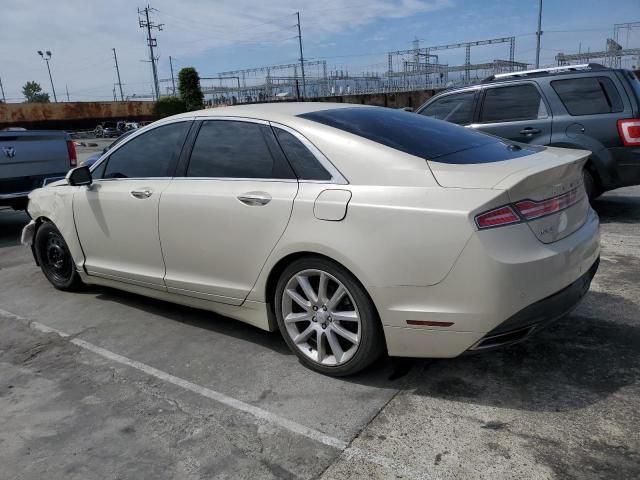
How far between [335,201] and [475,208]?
757 millimetres

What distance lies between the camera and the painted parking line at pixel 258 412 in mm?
2295

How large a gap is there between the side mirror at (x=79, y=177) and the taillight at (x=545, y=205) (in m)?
3.45

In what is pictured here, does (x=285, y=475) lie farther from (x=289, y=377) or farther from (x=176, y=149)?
(x=176, y=149)

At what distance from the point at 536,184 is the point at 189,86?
52247 millimetres

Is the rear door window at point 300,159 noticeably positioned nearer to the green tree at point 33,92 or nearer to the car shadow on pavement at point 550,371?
the car shadow on pavement at point 550,371

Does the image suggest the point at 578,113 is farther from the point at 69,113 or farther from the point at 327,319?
the point at 69,113

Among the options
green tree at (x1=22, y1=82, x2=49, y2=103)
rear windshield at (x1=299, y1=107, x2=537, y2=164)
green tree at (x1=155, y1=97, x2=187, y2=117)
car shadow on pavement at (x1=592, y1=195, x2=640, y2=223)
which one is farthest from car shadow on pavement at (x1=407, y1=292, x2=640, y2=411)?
green tree at (x1=22, y1=82, x2=49, y2=103)

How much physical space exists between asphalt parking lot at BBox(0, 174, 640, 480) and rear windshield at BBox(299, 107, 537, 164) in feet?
4.00

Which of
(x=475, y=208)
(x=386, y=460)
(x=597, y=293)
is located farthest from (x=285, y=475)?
(x=597, y=293)

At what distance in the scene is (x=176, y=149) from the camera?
3852 mm

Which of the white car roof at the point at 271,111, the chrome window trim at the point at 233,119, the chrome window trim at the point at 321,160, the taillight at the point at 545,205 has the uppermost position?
the white car roof at the point at 271,111

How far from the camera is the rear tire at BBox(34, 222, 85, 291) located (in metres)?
4.93

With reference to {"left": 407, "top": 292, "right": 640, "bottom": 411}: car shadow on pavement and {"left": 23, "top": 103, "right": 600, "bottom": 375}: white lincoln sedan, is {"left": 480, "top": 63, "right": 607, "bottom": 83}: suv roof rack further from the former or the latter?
{"left": 407, "top": 292, "right": 640, "bottom": 411}: car shadow on pavement

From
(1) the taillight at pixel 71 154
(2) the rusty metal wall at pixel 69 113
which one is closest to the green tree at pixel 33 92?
(2) the rusty metal wall at pixel 69 113
